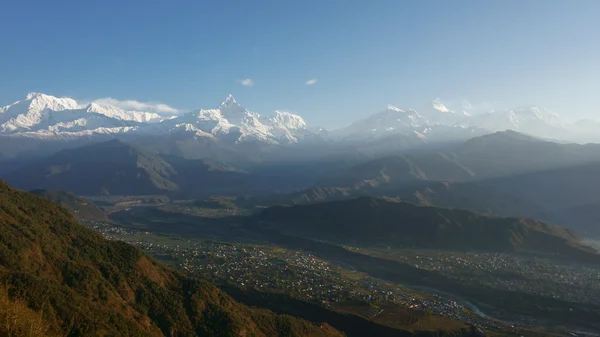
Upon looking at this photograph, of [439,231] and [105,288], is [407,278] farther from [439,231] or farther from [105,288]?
[105,288]

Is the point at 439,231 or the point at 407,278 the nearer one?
the point at 407,278

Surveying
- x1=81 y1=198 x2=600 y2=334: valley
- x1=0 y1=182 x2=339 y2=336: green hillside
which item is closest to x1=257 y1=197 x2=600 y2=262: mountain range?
x1=81 y1=198 x2=600 y2=334: valley

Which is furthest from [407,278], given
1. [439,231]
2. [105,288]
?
[105,288]

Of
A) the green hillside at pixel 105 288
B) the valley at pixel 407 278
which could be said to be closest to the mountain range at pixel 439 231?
the valley at pixel 407 278

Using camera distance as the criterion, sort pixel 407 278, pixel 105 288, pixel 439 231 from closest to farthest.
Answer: pixel 105 288
pixel 407 278
pixel 439 231

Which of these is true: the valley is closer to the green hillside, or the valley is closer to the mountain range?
the mountain range

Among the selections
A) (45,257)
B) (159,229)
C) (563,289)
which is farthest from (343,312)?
(159,229)

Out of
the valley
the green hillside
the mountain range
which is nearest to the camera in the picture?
the green hillside

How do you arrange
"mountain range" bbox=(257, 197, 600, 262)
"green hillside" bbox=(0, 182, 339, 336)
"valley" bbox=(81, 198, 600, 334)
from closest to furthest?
"green hillside" bbox=(0, 182, 339, 336) → "valley" bbox=(81, 198, 600, 334) → "mountain range" bbox=(257, 197, 600, 262)

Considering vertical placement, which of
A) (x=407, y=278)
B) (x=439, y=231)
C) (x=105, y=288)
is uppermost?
(x=105, y=288)

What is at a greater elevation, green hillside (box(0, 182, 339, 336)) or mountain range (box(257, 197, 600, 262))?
green hillside (box(0, 182, 339, 336))

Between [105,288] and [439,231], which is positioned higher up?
[105,288]

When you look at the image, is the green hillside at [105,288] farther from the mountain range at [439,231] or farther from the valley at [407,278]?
the mountain range at [439,231]
